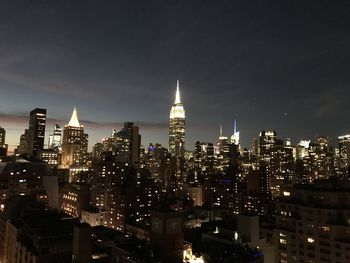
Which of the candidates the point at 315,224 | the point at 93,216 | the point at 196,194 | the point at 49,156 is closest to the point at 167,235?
the point at 315,224

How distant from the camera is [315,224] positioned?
4662 centimetres

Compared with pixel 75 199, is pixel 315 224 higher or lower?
higher

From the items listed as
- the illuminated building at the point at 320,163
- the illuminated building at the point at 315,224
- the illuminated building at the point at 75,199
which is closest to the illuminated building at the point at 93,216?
the illuminated building at the point at 75,199

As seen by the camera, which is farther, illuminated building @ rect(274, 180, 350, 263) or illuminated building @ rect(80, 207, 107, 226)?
illuminated building @ rect(80, 207, 107, 226)

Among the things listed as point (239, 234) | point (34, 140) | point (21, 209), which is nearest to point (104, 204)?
point (21, 209)

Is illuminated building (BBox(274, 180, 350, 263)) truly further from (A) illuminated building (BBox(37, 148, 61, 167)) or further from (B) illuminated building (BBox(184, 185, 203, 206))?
(A) illuminated building (BBox(37, 148, 61, 167))

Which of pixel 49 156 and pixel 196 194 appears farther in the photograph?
pixel 49 156

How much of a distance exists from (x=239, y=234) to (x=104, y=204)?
1862 inches

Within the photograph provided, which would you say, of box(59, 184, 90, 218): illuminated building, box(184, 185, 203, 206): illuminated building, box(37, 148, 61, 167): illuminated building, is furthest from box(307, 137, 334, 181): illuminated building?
box(37, 148, 61, 167): illuminated building

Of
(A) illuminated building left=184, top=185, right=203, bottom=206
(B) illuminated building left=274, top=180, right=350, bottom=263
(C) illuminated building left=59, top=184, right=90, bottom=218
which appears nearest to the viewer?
(B) illuminated building left=274, top=180, right=350, bottom=263

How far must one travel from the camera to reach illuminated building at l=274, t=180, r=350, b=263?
44.3 meters

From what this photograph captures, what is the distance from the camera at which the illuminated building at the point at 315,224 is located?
44344 millimetres

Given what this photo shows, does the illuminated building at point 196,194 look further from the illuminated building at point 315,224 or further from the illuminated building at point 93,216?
the illuminated building at point 315,224

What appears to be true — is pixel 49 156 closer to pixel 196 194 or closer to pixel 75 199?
pixel 196 194
